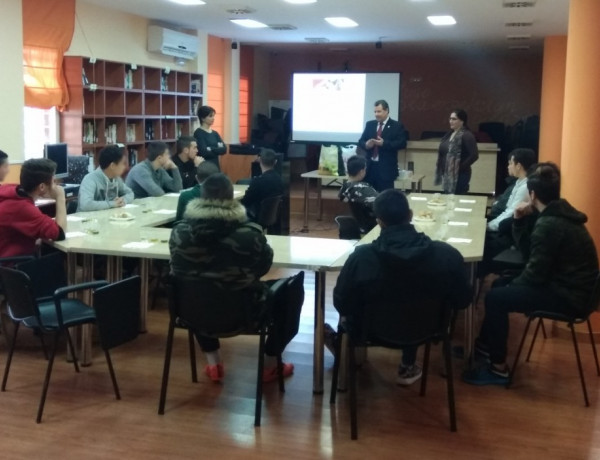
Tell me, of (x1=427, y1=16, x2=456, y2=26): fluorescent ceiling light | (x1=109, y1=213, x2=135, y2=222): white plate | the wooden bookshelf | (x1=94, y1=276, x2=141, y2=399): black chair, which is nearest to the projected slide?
the wooden bookshelf

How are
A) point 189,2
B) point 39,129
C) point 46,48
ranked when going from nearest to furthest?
point 46,48
point 39,129
point 189,2

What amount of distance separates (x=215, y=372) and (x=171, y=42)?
661cm

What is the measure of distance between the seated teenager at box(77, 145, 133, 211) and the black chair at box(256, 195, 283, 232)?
1.17m

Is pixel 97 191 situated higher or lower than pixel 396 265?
higher

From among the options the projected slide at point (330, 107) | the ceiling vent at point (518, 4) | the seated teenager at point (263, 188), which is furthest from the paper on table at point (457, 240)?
the projected slide at point (330, 107)

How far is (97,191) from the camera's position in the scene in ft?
17.2

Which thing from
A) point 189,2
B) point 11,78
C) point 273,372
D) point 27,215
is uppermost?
point 189,2

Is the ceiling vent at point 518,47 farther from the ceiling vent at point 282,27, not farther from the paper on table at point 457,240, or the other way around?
the paper on table at point 457,240

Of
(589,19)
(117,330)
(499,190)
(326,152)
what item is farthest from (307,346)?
(499,190)

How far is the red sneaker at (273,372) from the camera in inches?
151

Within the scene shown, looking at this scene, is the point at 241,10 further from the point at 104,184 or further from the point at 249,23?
the point at 104,184

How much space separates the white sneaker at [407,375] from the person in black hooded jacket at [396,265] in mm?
773

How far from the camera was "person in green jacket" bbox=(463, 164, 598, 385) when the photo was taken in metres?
3.63

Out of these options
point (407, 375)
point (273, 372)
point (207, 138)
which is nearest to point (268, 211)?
point (207, 138)
